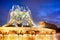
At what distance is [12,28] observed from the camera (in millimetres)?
3559

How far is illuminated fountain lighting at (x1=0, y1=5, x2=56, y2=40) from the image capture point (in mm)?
3545

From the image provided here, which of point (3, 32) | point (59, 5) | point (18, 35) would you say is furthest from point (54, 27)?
point (3, 32)

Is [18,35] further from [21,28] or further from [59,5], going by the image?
[59,5]

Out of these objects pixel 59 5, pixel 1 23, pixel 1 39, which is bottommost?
pixel 1 39

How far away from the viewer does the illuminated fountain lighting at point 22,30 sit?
3.54 meters

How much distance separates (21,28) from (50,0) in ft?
2.14

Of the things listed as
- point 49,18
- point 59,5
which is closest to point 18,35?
point 49,18

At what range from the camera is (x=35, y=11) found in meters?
3.60

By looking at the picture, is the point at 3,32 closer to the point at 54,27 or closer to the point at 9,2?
the point at 9,2

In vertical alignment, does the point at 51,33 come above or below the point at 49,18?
below

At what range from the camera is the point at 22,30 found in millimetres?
3562

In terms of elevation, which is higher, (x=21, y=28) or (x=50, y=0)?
(x=50, y=0)

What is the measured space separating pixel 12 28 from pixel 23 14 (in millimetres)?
285

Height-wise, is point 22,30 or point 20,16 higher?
point 20,16
